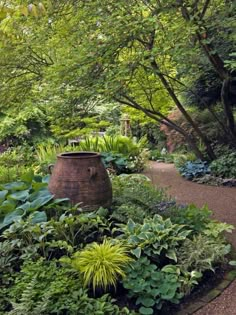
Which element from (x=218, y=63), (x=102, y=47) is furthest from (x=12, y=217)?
(x=218, y=63)

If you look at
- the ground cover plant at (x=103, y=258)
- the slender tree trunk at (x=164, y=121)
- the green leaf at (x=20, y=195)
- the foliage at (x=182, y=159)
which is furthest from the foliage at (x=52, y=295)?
the foliage at (x=182, y=159)

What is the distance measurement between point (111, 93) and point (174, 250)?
9.66 feet

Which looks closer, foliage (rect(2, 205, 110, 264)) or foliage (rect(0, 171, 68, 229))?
foliage (rect(2, 205, 110, 264))

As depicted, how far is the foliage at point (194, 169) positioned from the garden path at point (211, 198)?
0.48 feet

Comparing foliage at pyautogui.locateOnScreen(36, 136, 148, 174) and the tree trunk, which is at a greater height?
the tree trunk

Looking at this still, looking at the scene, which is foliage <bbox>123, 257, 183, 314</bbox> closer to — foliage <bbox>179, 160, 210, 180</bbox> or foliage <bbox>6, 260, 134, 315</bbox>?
foliage <bbox>6, 260, 134, 315</bbox>

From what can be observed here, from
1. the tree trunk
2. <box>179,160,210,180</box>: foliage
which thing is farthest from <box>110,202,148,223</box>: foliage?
<box>179,160,210,180</box>: foliage

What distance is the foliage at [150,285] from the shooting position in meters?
2.56

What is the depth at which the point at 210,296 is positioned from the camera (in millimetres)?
2768

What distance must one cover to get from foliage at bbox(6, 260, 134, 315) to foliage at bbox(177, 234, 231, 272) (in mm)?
767

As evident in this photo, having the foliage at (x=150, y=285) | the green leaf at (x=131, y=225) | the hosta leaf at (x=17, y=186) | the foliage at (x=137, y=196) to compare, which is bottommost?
the foliage at (x=150, y=285)

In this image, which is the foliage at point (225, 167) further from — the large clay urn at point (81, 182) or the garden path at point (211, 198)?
the large clay urn at point (81, 182)

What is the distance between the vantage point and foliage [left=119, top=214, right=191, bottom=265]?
297 centimetres

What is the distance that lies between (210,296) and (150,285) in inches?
19.3
